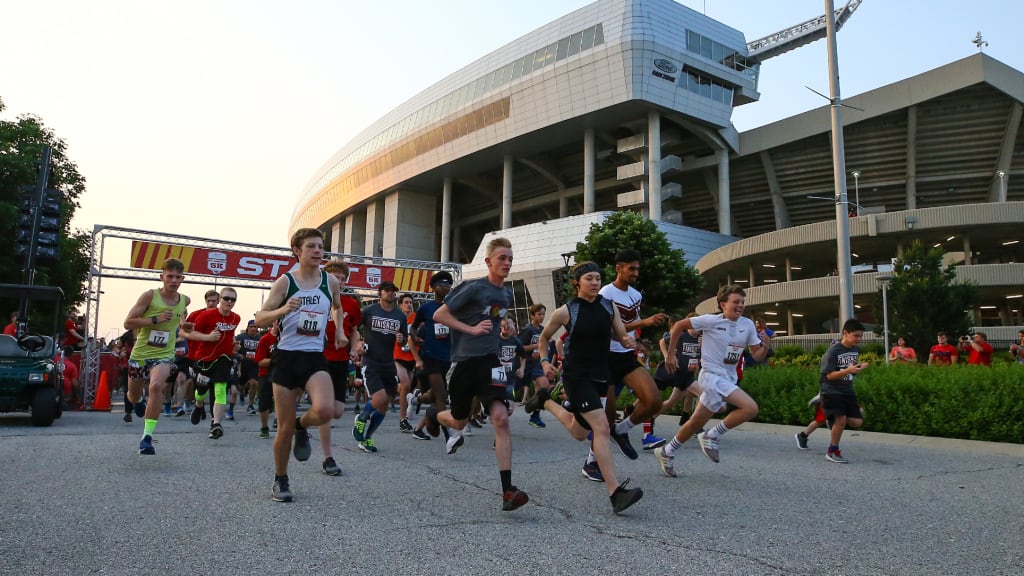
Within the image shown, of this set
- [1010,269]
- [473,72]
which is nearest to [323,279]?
[1010,269]

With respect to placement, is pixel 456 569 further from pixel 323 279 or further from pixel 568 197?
pixel 568 197

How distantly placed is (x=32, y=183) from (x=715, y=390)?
88.3ft

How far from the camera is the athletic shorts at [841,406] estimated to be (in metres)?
8.13

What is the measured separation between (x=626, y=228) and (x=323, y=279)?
2886cm

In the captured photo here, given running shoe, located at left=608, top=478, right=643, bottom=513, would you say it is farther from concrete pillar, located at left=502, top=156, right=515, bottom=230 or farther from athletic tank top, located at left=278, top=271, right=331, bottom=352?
concrete pillar, located at left=502, top=156, right=515, bottom=230

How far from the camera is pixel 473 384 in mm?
5363

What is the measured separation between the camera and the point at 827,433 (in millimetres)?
11219

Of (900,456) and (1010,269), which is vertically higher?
(1010,269)

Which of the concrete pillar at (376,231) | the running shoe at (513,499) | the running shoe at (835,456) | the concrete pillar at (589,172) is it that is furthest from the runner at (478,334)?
the concrete pillar at (376,231)

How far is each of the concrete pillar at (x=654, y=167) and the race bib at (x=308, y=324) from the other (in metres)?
46.2

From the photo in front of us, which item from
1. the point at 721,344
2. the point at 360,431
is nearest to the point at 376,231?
the point at 360,431

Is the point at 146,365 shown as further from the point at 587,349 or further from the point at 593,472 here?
the point at 587,349

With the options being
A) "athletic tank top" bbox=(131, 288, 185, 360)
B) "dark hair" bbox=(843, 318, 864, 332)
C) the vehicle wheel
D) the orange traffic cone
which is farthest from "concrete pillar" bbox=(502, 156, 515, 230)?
"athletic tank top" bbox=(131, 288, 185, 360)

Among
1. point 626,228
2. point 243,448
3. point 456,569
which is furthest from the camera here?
point 626,228
